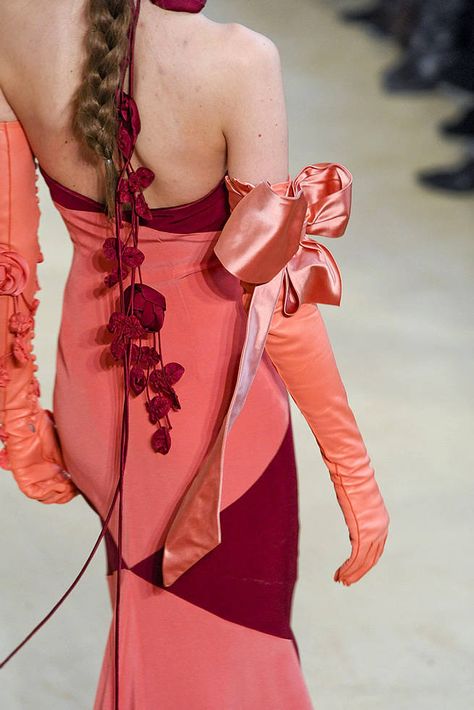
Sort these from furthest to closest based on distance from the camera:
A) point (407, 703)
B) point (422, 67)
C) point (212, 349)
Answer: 1. point (422, 67)
2. point (407, 703)
3. point (212, 349)

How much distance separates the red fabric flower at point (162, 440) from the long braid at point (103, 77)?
0.30 m

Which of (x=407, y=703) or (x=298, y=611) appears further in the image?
(x=298, y=611)

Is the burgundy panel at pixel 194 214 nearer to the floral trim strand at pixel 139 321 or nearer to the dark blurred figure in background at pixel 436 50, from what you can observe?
the floral trim strand at pixel 139 321

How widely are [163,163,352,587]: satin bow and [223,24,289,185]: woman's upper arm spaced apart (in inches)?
0.9

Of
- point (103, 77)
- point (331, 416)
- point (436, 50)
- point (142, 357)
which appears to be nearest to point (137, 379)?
point (142, 357)

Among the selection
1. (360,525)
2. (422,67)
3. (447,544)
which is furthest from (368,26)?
(360,525)

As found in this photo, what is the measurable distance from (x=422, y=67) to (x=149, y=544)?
4.70 meters

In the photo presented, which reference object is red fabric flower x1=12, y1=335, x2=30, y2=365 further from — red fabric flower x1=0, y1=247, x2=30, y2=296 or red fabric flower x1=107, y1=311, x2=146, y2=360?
red fabric flower x1=107, y1=311, x2=146, y2=360

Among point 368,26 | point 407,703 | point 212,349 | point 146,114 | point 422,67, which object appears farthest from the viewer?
point 368,26

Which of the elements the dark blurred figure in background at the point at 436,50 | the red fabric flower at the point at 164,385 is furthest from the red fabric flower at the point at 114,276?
the dark blurred figure in background at the point at 436,50

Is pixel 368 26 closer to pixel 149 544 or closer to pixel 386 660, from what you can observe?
pixel 386 660

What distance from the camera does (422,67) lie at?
5.83 metres

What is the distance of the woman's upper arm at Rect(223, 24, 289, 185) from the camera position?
124 cm

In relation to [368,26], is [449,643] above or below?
below
